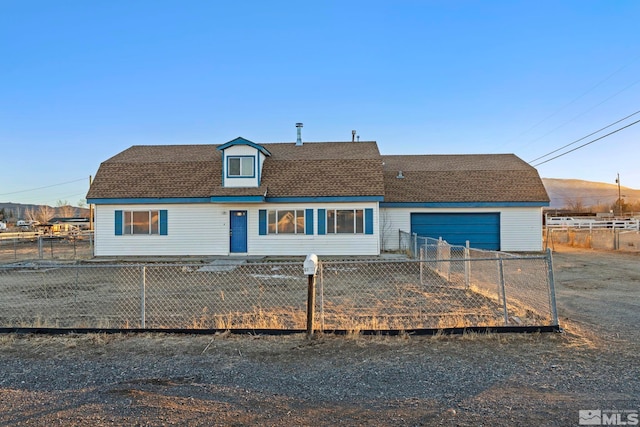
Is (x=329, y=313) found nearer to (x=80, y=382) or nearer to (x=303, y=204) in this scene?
(x=80, y=382)

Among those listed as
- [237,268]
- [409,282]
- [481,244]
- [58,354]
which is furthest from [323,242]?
[58,354]

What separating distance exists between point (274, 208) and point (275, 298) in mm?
9691

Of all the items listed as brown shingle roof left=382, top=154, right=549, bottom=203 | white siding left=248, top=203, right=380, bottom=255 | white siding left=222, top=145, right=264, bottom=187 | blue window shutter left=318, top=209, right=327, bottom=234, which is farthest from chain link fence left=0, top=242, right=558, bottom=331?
brown shingle roof left=382, top=154, right=549, bottom=203

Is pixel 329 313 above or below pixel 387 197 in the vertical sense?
below

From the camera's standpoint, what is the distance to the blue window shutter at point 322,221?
61.6 feet

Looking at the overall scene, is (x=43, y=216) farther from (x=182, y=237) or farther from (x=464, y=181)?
(x=464, y=181)

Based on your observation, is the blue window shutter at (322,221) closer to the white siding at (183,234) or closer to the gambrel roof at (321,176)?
the gambrel roof at (321,176)

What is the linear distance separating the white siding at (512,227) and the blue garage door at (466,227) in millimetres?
246

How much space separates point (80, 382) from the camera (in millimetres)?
4484

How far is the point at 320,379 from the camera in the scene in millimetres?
4531

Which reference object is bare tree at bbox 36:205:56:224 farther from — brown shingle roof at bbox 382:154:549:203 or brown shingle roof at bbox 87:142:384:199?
brown shingle roof at bbox 382:154:549:203

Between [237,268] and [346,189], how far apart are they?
6141 millimetres

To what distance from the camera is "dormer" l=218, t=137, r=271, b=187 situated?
1909 cm

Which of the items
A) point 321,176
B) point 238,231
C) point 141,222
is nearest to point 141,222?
point 141,222
